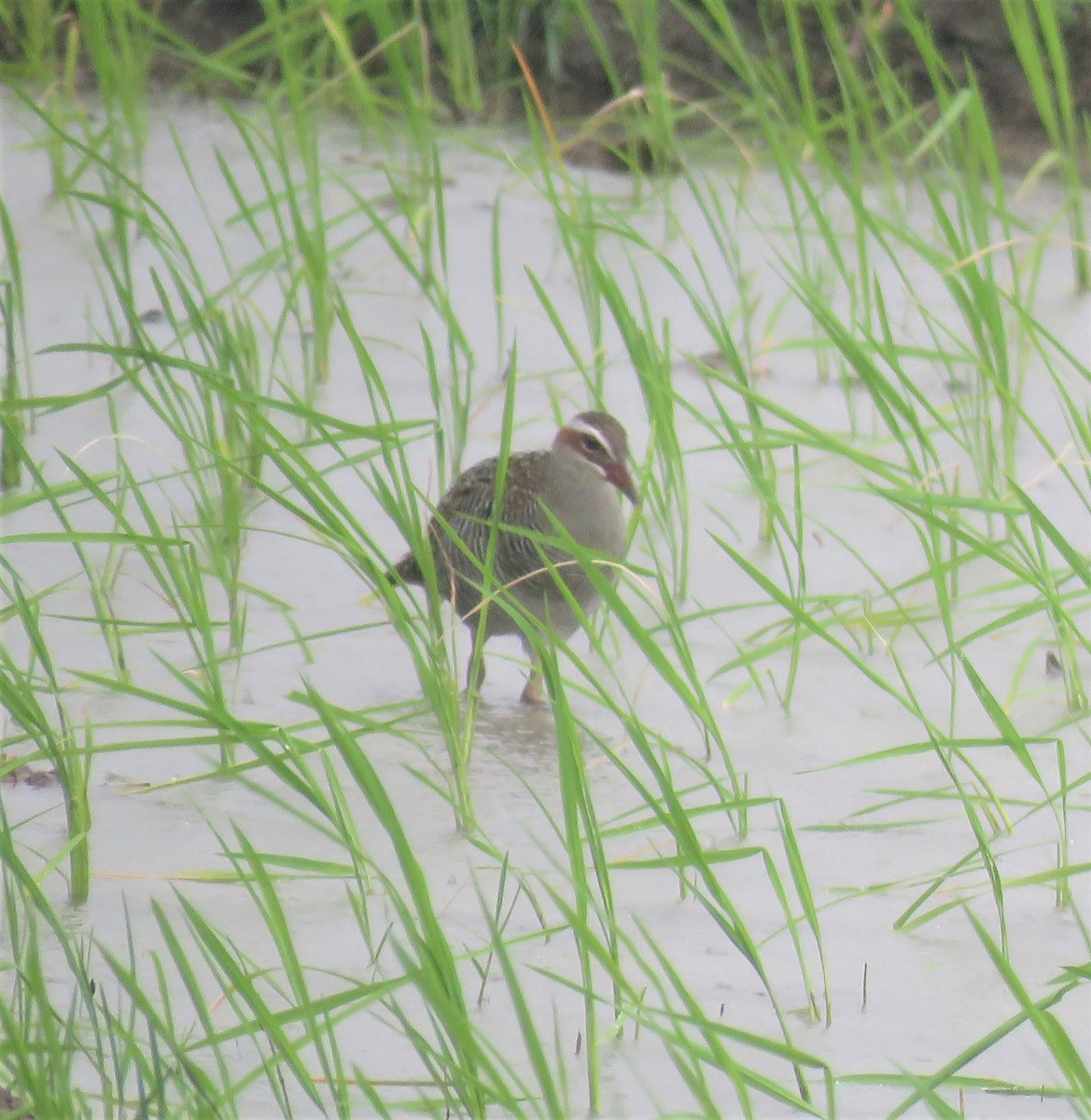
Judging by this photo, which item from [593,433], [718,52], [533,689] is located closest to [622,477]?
[593,433]

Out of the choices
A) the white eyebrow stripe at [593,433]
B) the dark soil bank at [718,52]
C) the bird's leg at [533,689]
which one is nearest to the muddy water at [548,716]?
the bird's leg at [533,689]

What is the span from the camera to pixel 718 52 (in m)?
5.73

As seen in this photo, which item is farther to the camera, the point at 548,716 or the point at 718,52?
the point at 718,52

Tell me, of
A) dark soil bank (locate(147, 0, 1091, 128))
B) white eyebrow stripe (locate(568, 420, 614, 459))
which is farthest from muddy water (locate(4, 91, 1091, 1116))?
dark soil bank (locate(147, 0, 1091, 128))

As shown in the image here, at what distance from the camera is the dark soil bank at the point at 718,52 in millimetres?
5648

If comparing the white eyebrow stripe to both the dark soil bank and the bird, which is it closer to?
the bird

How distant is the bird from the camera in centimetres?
331

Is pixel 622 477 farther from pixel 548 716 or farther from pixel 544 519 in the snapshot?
pixel 548 716

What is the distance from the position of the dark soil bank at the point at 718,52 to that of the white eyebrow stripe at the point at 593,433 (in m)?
2.56

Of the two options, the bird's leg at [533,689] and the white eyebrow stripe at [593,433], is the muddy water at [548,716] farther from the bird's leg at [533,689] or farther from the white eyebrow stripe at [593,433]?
the white eyebrow stripe at [593,433]

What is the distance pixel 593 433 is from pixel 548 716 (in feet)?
1.83

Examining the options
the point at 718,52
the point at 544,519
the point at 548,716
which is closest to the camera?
the point at 548,716

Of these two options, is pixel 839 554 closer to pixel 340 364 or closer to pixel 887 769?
pixel 887 769

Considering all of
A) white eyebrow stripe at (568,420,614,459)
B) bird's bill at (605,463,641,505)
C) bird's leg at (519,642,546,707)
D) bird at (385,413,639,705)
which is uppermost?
white eyebrow stripe at (568,420,614,459)
